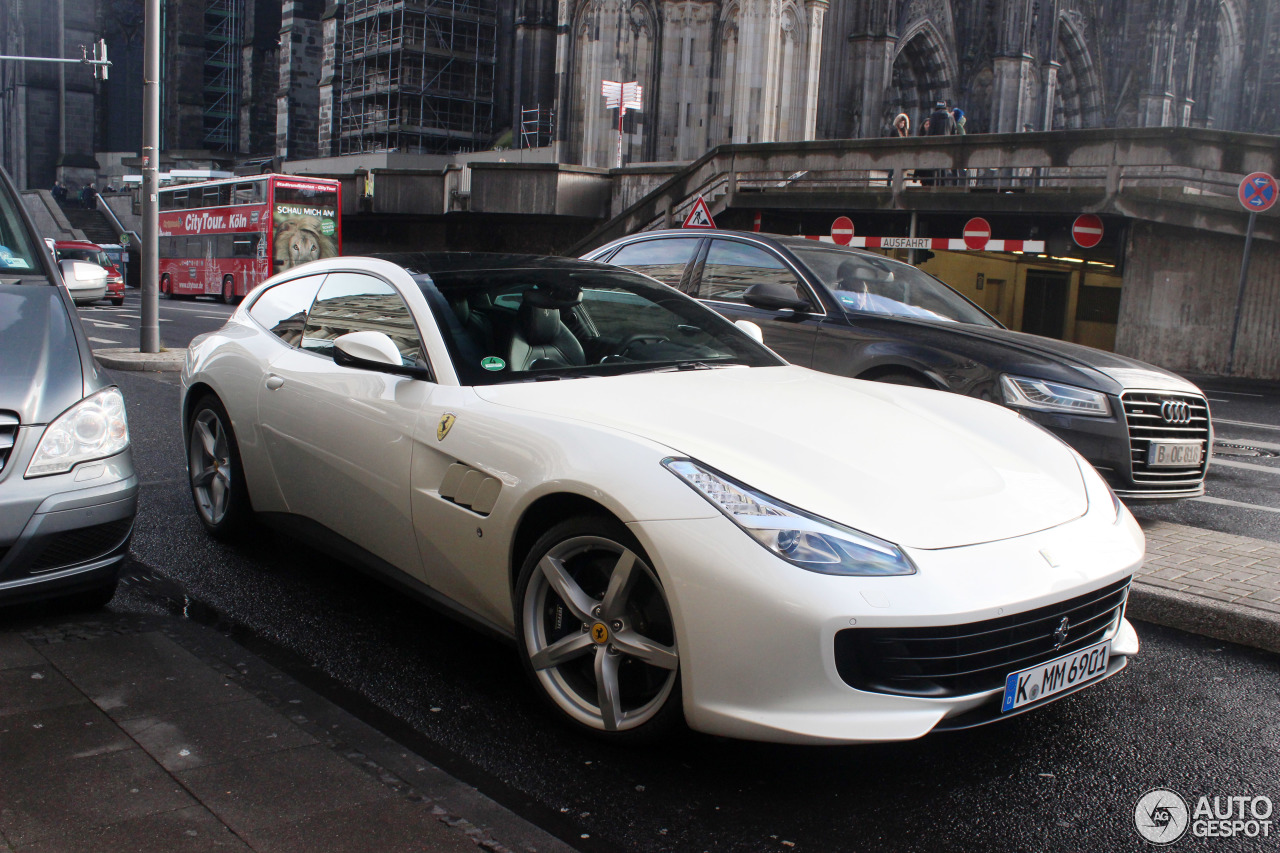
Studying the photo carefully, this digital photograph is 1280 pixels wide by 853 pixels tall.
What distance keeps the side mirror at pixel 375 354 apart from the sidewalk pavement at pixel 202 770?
1.03 meters

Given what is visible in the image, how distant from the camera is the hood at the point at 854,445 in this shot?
279cm

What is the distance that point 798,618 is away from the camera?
254cm

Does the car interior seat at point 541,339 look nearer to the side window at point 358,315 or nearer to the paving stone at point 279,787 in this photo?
the side window at point 358,315

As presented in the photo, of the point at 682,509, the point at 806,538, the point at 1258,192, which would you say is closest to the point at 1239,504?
the point at 806,538

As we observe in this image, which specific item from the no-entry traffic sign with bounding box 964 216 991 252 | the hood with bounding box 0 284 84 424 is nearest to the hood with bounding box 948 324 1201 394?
the hood with bounding box 0 284 84 424

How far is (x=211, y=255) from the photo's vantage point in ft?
105

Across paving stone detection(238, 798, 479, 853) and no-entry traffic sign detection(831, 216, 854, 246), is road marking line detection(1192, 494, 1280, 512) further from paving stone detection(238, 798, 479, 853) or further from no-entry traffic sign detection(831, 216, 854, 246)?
no-entry traffic sign detection(831, 216, 854, 246)

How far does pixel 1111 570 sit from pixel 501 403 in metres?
1.80

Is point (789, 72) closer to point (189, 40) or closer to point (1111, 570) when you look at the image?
point (1111, 570)

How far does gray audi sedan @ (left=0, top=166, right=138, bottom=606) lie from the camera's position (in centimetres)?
351

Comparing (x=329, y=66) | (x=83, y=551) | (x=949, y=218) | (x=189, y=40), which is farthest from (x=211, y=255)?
(x=189, y=40)

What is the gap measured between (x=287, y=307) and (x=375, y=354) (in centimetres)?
138

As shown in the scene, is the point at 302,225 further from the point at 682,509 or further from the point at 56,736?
the point at 682,509

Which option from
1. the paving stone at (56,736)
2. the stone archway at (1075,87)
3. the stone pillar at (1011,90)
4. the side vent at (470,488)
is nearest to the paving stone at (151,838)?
the paving stone at (56,736)
